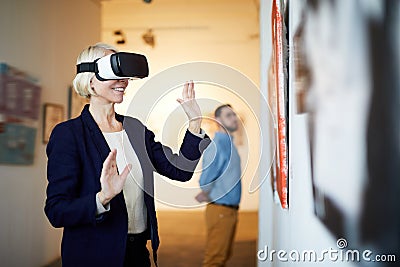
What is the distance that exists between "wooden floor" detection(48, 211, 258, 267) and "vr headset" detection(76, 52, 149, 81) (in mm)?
3178

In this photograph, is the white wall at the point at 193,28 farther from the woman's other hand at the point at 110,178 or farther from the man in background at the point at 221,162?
the woman's other hand at the point at 110,178

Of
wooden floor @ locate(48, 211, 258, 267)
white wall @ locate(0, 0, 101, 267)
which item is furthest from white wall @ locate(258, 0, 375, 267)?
wooden floor @ locate(48, 211, 258, 267)

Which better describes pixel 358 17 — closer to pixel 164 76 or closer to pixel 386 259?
pixel 386 259

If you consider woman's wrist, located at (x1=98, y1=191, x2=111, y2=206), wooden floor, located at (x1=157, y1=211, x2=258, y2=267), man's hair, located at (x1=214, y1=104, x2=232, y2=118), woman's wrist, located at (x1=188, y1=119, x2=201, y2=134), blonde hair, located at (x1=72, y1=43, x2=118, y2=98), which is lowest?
wooden floor, located at (x1=157, y1=211, x2=258, y2=267)

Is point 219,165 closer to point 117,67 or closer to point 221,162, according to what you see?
point 221,162

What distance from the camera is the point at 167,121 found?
1.50 m

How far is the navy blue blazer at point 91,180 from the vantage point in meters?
1.37

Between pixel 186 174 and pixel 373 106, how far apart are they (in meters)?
1.15

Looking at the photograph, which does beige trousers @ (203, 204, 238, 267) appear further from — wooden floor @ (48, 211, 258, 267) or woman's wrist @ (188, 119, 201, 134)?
woman's wrist @ (188, 119, 201, 134)

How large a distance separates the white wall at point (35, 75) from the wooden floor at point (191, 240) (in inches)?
17.0

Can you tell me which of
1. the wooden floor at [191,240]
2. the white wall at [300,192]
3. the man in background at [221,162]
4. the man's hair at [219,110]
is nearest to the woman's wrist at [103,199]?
the man in background at [221,162]

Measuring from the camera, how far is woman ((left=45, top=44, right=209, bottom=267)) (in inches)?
53.5

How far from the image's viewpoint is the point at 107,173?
130 cm

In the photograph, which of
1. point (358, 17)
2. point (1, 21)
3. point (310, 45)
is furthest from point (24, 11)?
point (358, 17)
